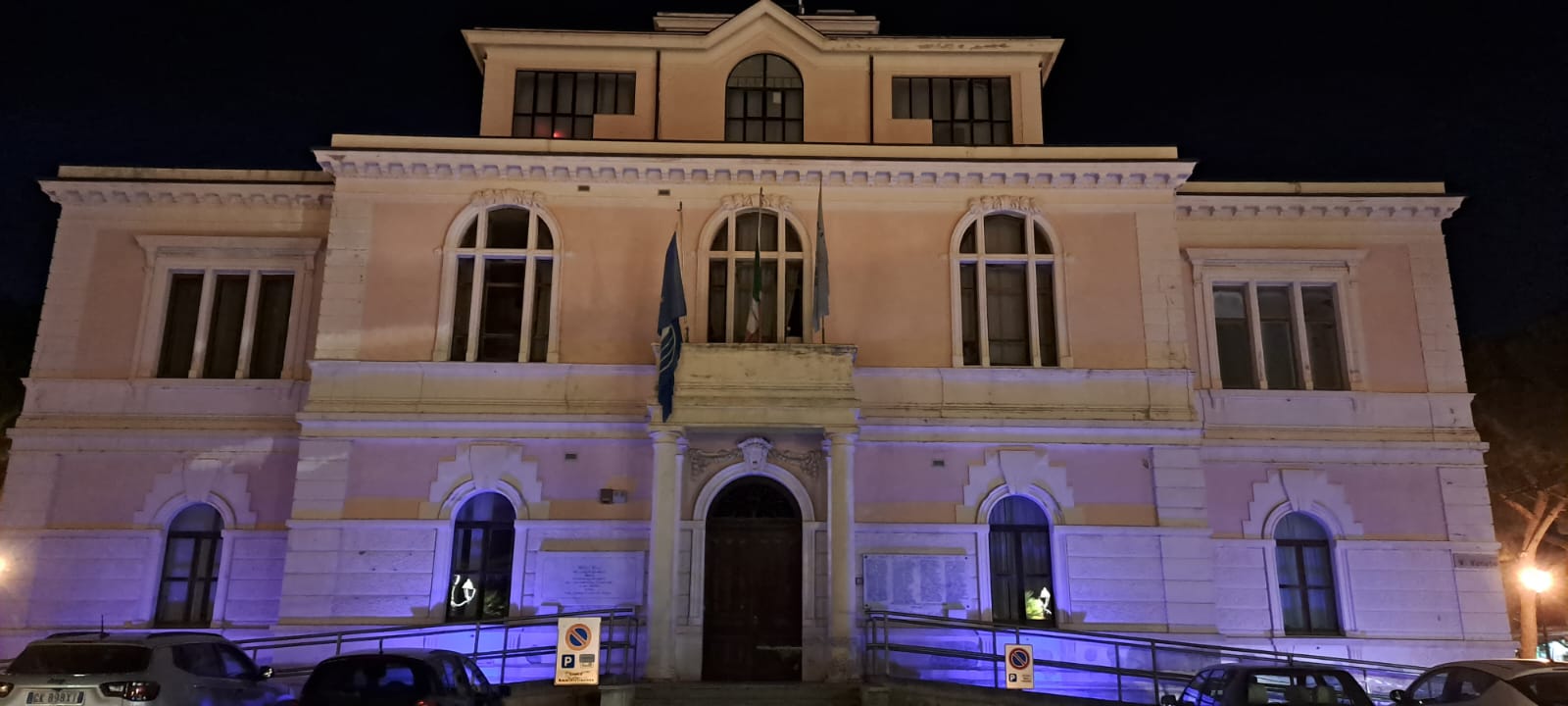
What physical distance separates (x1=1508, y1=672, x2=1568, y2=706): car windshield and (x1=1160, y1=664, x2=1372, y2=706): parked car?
1807mm

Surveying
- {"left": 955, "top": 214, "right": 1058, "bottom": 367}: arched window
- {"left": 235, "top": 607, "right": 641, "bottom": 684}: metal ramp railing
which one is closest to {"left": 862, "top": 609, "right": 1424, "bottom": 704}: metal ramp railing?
{"left": 235, "top": 607, "right": 641, "bottom": 684}: metal ramp railing

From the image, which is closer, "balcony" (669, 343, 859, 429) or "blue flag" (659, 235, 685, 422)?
"blue flag" (659, 235, 685, 422)

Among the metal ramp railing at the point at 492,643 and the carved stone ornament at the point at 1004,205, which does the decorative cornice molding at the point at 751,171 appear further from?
the metal ramp railing at the point at 492,643

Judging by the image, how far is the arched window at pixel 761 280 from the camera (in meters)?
19.3

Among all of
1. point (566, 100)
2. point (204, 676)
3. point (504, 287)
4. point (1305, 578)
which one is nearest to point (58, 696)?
point (204, 676)

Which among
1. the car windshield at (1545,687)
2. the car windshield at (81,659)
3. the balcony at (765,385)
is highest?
the balcony at (765,385)

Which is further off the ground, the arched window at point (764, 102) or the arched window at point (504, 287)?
the arched window at point (764, 102)

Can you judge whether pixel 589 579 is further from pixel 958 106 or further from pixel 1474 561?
pixel 1474 561

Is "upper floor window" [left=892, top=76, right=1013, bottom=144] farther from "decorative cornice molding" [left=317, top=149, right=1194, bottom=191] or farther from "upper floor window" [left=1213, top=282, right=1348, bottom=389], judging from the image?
"upper floor window" [left=1213, top=282, right=1348, bottom=389]

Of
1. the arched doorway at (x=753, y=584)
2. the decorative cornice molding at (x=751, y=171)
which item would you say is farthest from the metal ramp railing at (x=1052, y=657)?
the decorative cornice molding at (x=751, y=171)

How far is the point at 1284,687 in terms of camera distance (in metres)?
13.6

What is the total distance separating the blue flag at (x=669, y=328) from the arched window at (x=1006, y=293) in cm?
526

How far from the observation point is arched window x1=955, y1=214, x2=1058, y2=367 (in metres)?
19.5

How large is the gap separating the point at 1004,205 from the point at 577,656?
11233mm
